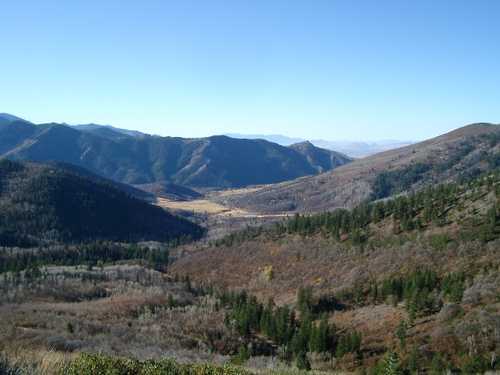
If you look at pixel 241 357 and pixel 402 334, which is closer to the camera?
pixel 241 357

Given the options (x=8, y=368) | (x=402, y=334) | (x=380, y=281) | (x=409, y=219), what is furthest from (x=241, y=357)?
(x=409, y=219)

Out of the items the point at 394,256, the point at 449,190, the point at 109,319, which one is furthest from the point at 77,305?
the point at 449,190

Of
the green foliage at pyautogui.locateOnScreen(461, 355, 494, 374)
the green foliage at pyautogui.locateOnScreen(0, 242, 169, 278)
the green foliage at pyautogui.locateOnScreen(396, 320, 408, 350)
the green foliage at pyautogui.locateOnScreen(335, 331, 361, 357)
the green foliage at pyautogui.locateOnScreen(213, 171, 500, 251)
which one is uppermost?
the green foliage at pyautogui.locateOnScreen(213, 171, 500, 251)

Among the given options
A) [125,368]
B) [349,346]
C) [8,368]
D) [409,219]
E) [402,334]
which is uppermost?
[8,368]

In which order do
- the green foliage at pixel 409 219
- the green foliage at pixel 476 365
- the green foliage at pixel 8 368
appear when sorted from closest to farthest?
the green foliage at pixel 8 368, the green foliage at pixel 476 365, the green foliage at pixel 409 219

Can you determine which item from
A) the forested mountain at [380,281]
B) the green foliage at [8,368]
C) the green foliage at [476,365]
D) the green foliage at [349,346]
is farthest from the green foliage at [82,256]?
the green foliage at [8,368]

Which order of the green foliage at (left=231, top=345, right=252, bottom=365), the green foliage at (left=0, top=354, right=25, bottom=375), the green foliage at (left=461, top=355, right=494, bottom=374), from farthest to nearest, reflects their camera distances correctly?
the green foliage at (left=231, top=345, right=252, bottom=365) → the green foliage at (left=461, top=355, right=494, bottom=374) → the green foliage at (left=0, top=354, right=25, bottom=375)

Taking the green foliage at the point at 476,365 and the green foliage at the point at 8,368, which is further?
the green foliage at the point at 476,365

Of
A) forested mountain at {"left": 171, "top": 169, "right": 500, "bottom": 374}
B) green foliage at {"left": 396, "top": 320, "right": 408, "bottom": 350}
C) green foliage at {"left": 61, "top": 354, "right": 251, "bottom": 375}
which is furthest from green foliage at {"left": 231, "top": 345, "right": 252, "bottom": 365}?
green foliage at {"left": 61, "top": 354, "right": 251, "bottom": 375}

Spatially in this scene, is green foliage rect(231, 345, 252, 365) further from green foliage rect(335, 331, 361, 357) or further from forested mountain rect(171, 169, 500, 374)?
green foliage rect(335, 331, 361, 357)

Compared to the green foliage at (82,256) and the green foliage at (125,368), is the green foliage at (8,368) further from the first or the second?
the green foliage at (82,256)

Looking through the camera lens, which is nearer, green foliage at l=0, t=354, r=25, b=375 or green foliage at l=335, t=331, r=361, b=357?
green foliage at l=0, t=354, r=25, b=375

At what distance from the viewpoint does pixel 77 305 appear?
248 feet

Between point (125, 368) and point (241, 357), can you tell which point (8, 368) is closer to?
point (125, 368)
